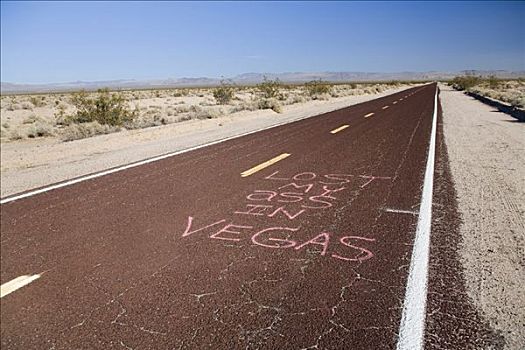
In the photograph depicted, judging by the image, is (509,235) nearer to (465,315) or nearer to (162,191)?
(465,315)

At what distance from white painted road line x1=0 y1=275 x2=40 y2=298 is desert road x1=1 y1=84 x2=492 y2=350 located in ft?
0.05

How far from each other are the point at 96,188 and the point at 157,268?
3602mm

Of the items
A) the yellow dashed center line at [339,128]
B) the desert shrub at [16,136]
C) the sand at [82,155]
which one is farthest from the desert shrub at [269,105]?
the desert shrub at [16,136]

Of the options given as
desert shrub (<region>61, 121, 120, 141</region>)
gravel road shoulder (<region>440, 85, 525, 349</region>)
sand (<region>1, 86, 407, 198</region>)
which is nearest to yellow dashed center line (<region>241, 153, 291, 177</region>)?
sand (<region>1, 86, 407, 198</region>)

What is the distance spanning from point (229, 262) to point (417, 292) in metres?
1.68

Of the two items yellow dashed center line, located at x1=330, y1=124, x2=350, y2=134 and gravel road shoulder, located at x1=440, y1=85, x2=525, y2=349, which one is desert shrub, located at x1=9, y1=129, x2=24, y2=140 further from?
gravel road shoulder, located at x1=440, y1=85, x2=525, y2=349

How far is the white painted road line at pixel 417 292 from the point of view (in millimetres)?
2686

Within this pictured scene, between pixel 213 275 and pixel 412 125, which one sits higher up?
pixel 412 125

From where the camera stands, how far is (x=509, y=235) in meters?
4.51

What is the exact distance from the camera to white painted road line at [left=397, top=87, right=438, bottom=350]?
269cm

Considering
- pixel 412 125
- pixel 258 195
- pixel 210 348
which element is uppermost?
pixel 412 125

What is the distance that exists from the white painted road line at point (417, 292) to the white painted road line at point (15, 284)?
3.16m

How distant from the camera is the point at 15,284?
364 cm

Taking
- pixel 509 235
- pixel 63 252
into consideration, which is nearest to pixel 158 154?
pixel 63 252
